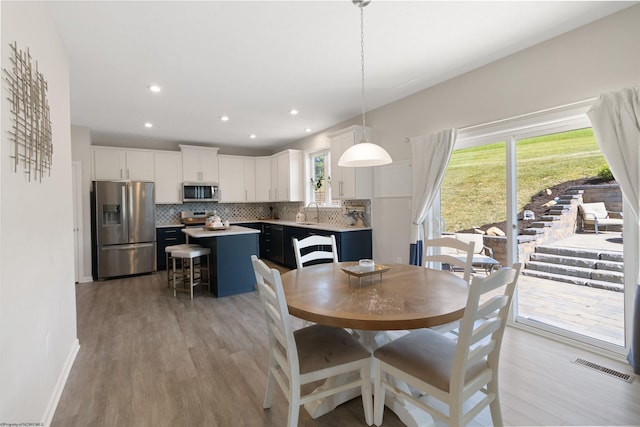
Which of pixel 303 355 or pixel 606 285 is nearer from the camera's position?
pixel 303 355

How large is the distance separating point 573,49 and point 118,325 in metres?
4.92

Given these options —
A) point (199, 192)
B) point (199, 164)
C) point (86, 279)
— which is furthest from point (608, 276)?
point (86, 279)

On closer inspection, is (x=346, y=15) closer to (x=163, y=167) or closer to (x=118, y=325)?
(x=118, y=325)

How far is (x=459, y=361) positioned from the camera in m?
1.26

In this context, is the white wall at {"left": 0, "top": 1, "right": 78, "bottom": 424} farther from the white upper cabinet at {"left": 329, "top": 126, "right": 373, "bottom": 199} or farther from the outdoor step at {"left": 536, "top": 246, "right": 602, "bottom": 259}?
the outdoor step at {"left": 536, "top": 246, "right": 602, "bottom": 259}

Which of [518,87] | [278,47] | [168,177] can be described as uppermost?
[278,47]

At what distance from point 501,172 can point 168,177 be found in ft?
18.6

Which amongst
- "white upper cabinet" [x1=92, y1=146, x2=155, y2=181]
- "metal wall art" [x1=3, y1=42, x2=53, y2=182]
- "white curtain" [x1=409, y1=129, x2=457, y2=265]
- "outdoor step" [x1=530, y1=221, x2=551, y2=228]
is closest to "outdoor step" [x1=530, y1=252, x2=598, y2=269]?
"outdoor step" [x1=530, y1=221, x2=551, y2=228]

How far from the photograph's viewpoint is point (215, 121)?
16.1ft

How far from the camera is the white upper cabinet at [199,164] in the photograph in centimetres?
616

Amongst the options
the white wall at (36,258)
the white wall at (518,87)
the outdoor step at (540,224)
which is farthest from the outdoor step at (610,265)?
the white wall at (36,258)

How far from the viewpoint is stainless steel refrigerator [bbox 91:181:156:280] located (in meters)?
4.98

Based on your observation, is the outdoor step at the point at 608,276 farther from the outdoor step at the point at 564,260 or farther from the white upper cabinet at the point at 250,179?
the white upper cabinet at the point at 250,179

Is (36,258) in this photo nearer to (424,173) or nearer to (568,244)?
(424,173)
